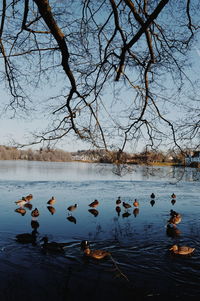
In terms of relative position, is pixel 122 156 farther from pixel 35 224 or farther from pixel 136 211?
pixel 136 211

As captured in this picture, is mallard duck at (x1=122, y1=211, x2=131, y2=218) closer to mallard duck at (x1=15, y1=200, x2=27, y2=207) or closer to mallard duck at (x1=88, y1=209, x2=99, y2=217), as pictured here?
mallard duck at (x1=88, y1=209, x2=99, y2=217)

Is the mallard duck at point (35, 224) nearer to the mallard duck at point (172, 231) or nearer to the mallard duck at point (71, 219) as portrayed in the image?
the mallard duck at point (71, 219)

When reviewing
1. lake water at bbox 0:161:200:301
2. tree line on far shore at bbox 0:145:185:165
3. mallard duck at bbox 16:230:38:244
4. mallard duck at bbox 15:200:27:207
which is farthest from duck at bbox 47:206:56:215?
tree line on far shore at bbox 0:145:185:165

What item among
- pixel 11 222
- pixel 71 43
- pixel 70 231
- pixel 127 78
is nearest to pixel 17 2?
pixel 71 43

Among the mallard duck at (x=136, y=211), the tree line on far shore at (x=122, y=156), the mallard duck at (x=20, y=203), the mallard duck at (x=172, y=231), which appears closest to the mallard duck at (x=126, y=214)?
the mallard duck at (x=136, y=211)

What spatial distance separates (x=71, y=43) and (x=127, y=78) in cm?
122

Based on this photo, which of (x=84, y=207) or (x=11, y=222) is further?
(x=84, y=207)

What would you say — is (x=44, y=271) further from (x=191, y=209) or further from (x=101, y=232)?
(x=191, y=209)

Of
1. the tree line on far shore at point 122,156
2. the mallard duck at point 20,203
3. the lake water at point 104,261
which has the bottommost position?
the lake water at point 104,261

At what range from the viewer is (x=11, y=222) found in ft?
31.2

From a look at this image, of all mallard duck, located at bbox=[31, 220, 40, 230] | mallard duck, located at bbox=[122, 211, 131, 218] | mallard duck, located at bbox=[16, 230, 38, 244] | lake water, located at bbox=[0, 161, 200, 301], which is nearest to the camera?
lake water, located at bbox=[0, 161, 200, 301]

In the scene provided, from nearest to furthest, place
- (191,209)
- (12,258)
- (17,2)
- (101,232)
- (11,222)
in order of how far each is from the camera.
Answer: (17,2) < (12,258) < (101,232) < (11,222) < (191,209)

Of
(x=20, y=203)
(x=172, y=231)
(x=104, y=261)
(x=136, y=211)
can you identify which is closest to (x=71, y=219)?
(x=136, y=211)

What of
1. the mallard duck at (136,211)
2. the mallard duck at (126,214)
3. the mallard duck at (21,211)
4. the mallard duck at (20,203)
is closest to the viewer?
the mallard duck at (21,211)
